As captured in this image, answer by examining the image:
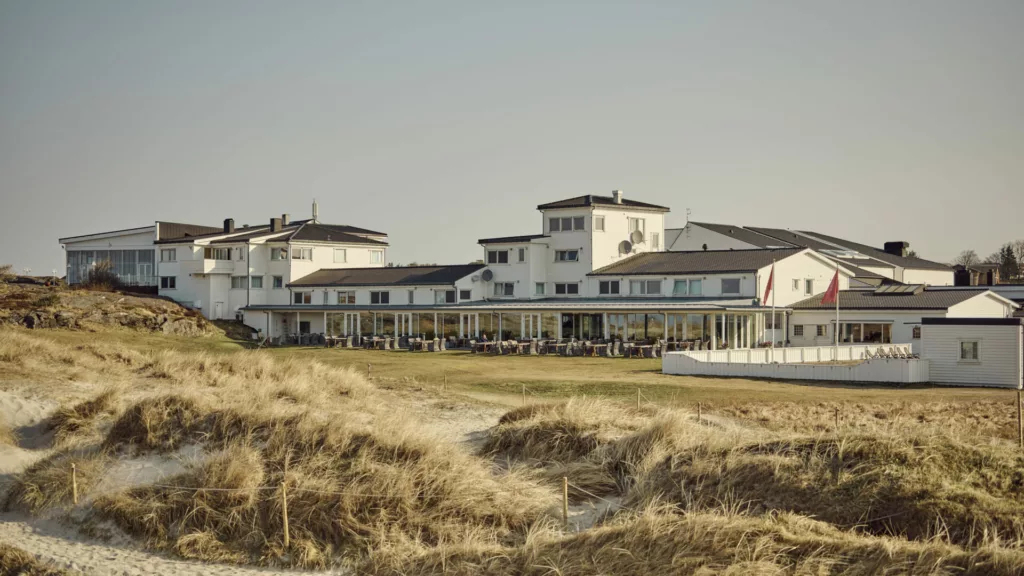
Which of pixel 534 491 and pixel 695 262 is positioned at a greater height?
pixel 695 262

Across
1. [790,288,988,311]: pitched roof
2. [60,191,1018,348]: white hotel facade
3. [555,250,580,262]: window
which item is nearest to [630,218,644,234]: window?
[60,191,1018,348]: white hotel facade

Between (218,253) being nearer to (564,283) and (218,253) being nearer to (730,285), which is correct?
(564,283)

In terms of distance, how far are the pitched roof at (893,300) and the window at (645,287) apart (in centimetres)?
715

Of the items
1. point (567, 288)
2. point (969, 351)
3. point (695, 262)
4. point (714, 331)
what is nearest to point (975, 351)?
point (969, 351)

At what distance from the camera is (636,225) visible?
5928cm

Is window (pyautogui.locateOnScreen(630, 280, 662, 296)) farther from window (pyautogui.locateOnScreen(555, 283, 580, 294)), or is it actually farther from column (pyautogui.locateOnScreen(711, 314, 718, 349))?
column (pyautogui.locateOnScreen(711, 314, 718, 349))

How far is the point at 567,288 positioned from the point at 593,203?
5225mm

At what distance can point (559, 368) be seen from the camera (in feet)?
130

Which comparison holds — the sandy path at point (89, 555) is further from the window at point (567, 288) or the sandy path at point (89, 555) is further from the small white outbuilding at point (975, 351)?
the window at point (567, 288)

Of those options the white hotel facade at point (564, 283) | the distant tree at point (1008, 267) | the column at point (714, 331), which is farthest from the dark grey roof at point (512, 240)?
the distant tree at point (1008, 267)

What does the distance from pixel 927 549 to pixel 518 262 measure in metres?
47.5

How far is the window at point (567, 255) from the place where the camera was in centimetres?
5716

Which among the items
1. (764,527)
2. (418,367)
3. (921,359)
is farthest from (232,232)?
(764,527)

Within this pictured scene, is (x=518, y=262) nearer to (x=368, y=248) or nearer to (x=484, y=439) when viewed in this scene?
(x=368, y=248)
